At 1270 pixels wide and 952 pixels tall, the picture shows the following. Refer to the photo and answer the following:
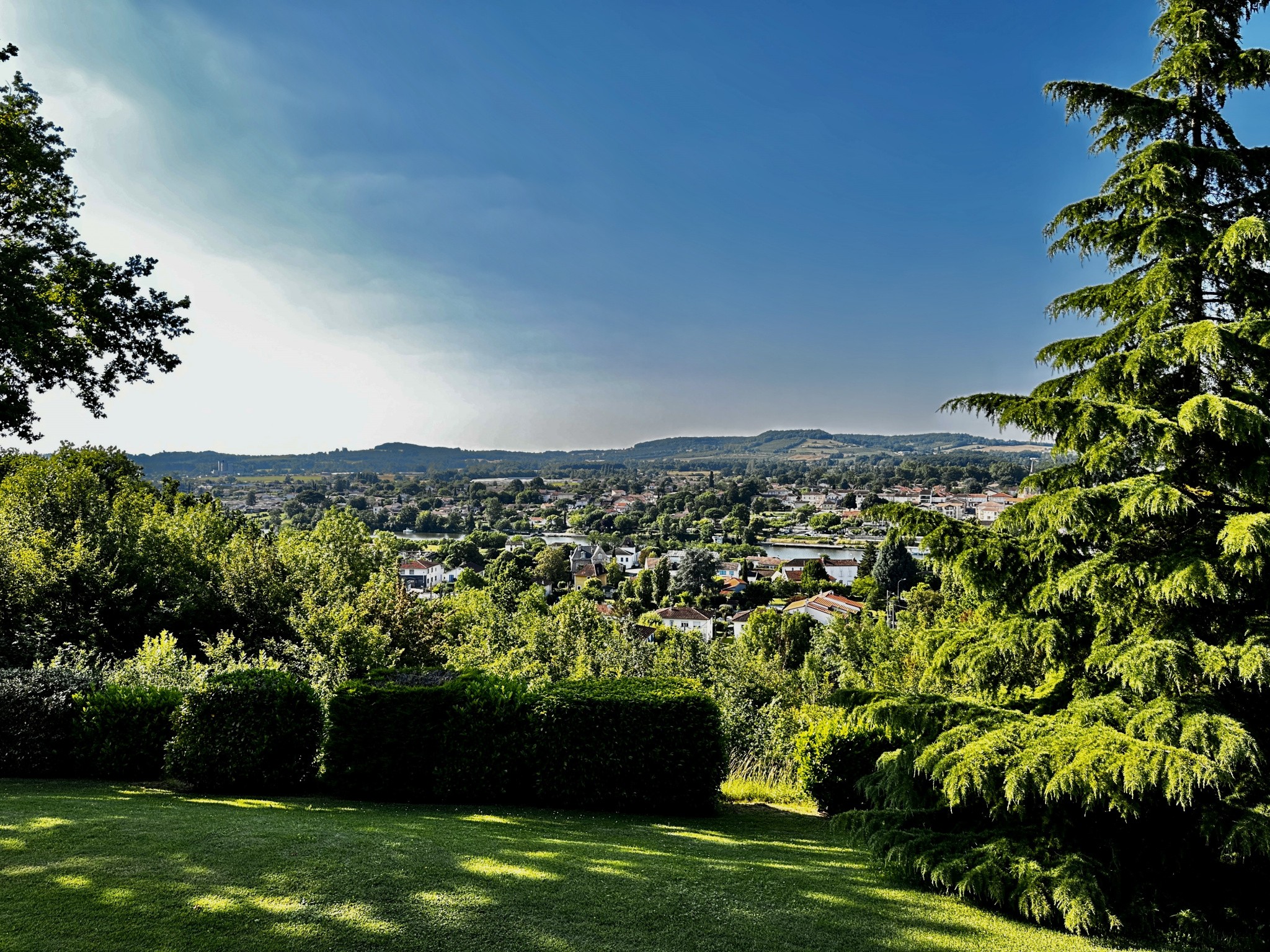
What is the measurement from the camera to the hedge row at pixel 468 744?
26.0 feet

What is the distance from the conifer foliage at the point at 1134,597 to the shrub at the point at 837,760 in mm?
3075

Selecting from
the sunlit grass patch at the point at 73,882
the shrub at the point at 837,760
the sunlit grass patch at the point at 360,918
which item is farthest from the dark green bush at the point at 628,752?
the sunlit grass patch at the point at 73,882

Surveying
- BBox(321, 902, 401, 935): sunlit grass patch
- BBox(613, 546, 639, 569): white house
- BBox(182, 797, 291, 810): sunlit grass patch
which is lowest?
BBox(613, 546, 639, 569): white house

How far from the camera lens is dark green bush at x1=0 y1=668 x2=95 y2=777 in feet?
27.9

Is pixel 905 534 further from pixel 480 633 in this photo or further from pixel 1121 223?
pixel 480 633

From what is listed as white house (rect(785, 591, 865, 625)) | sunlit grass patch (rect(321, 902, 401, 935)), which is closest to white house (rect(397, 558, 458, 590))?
white house (rect(785, 591, 865, 625))

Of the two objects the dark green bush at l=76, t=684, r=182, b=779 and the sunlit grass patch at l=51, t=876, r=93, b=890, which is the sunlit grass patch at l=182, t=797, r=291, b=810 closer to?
the dark green bush at l=76, t=684, r=182, b=779

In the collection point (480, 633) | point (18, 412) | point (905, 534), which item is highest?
point (18, 412)

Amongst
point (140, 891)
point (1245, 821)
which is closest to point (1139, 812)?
point (1245, 821)

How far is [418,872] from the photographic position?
186 inches

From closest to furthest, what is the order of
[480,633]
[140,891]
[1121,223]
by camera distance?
[140,891] → [1121,223] → [480,633]

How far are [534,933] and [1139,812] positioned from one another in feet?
12.9

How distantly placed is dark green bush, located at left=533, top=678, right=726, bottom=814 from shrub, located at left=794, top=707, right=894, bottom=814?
4.97 feet

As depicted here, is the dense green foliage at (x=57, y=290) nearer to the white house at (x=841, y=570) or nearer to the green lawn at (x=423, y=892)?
the green lawn at (x=423, y=892)
